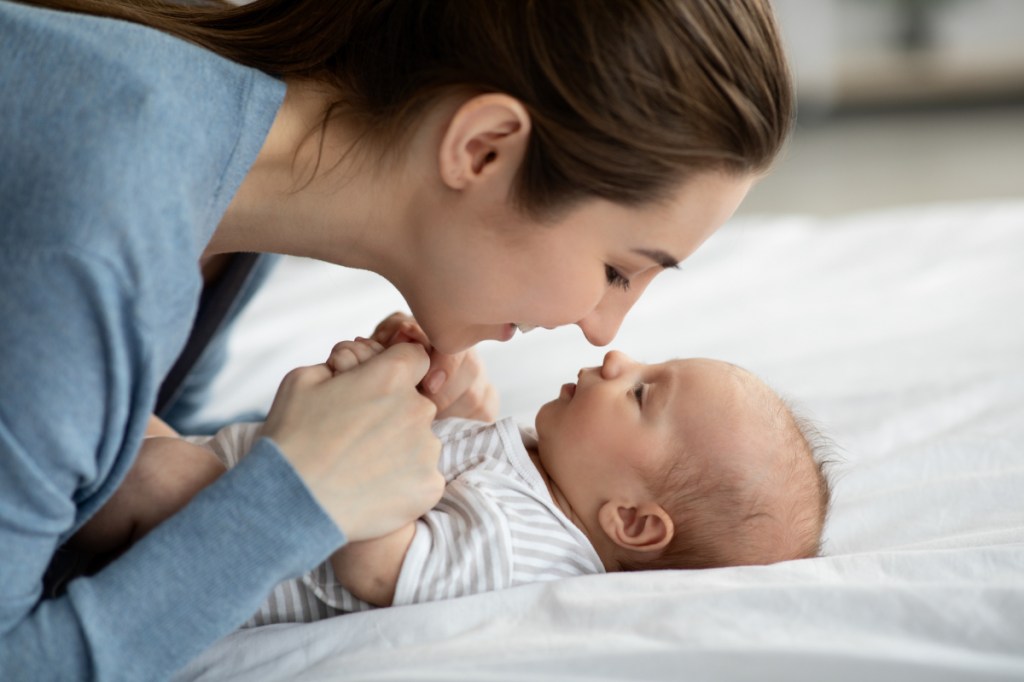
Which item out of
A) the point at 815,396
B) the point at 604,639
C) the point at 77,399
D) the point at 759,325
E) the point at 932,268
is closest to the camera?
the point at 77,399

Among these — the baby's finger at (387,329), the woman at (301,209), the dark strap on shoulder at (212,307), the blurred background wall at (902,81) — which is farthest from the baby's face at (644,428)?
the blurred background wall at (902,81)

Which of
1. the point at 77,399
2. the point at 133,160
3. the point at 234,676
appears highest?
the point at 133,160

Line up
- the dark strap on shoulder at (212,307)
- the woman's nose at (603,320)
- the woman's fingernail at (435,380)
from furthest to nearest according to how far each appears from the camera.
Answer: the dark strap on shoulder at (212,307) < the woman's fingernail at (435,380) < the woman's nose at (603,320)

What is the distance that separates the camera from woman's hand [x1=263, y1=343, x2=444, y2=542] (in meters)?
0.98

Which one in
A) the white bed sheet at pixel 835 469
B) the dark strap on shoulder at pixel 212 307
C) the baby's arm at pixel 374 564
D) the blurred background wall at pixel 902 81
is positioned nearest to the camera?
the white bed sheet at pixel 835 469

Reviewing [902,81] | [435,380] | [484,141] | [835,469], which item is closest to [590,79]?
[484,141]

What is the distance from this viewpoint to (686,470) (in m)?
1.26

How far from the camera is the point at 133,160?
2.97 ft

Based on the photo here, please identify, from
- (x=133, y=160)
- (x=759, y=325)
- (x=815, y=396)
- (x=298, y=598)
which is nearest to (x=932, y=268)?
(x=759, y=325)

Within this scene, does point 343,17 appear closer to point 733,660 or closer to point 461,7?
point 461,7

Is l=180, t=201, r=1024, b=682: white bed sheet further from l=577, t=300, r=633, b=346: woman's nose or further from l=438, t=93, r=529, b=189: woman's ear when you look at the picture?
l=438, t=93, r=529, b=189: woman's ear

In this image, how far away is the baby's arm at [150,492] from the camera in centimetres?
104

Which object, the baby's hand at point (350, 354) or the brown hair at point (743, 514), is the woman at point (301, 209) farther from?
the brown hair at point (743, 514)

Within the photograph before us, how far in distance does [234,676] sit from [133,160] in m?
0.47
